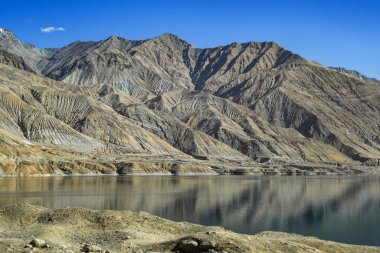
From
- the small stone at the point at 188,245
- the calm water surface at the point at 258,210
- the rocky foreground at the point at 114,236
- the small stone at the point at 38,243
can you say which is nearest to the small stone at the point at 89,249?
the rocky foreground at the point at 114,236

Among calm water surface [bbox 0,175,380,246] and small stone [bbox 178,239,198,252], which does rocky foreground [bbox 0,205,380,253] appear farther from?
calm water surface [bbox 0,175,380,246]

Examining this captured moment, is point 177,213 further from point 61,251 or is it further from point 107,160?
point 107,160

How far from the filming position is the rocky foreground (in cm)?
2794

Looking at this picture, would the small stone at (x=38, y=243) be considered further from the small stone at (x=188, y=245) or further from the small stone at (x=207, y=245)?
the small stone at (x=207, y=245)

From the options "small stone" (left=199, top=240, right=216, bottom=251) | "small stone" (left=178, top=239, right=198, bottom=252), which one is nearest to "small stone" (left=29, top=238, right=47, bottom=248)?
"small stone" (left=178, top=239, right=198, bottom=252)

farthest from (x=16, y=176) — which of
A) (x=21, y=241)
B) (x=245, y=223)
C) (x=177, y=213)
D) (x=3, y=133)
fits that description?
(x=21, y=241)

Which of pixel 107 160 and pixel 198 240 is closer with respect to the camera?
pixel 198 240

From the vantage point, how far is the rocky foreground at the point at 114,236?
1100 inches

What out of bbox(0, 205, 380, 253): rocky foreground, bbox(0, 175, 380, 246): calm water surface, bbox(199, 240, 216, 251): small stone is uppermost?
bbox(199, 240, 216, 251): small stone

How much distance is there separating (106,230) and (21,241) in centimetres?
848

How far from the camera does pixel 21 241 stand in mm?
28641

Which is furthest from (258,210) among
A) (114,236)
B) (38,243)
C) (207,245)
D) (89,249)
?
(38,243)

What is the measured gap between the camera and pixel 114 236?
33.3 meters

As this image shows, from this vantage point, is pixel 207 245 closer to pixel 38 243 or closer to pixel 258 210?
pixel 38 243
